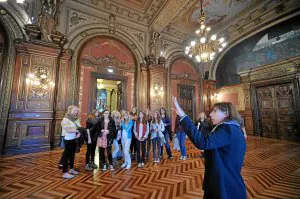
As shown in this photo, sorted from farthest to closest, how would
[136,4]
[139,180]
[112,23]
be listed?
1. [112,23]
2. [136,4]
3. [139,180]

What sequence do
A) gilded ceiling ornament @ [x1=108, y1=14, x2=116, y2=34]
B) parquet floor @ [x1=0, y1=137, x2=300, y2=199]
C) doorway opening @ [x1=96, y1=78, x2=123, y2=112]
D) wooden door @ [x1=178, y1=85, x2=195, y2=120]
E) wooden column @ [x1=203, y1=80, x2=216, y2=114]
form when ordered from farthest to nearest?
doorway opening @ [x1=96, y1=78, x2=123, y2=112] < wooden column @ [x1=203, y1=80, x2=216, y2=114] < wooden door @ [x1=178, y1=85, x2=195, y2=120] < gilded ceiling ornament @ [x1=108, y1=14, x2=116, y2=34] < parquet floor @ [x1=0, y1=137, x2=300, y2=199]

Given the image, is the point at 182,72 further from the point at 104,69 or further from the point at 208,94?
the point at 104,69

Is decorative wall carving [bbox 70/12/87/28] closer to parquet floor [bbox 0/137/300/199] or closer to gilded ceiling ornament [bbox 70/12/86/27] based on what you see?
gilded ceiling ornament [bbox 70/12/86/27]

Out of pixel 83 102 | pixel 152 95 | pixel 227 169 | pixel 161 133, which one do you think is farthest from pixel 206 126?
pixel 83 102

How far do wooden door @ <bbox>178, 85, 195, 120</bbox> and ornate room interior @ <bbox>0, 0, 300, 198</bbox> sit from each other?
0.07 m

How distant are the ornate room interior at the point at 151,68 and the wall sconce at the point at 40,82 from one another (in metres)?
0.03

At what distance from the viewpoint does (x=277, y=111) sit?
8.13 metres

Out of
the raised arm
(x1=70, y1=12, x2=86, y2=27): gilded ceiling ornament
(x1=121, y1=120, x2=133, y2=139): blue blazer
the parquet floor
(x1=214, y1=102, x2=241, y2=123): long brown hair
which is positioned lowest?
the parquet floor

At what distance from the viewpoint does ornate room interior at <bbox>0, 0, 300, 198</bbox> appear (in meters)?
4.93

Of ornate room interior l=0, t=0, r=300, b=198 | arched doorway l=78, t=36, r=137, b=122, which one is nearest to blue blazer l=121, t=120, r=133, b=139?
ornate room interior l=0, t=0, r=300, b=198

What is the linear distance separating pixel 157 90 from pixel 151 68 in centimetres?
132

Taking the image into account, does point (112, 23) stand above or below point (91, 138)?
above

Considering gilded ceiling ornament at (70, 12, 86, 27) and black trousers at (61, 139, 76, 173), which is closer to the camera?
black trousers at (61, 139, 76, 173)

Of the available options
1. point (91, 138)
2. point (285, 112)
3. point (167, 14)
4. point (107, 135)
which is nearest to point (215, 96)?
point (285, 112)
